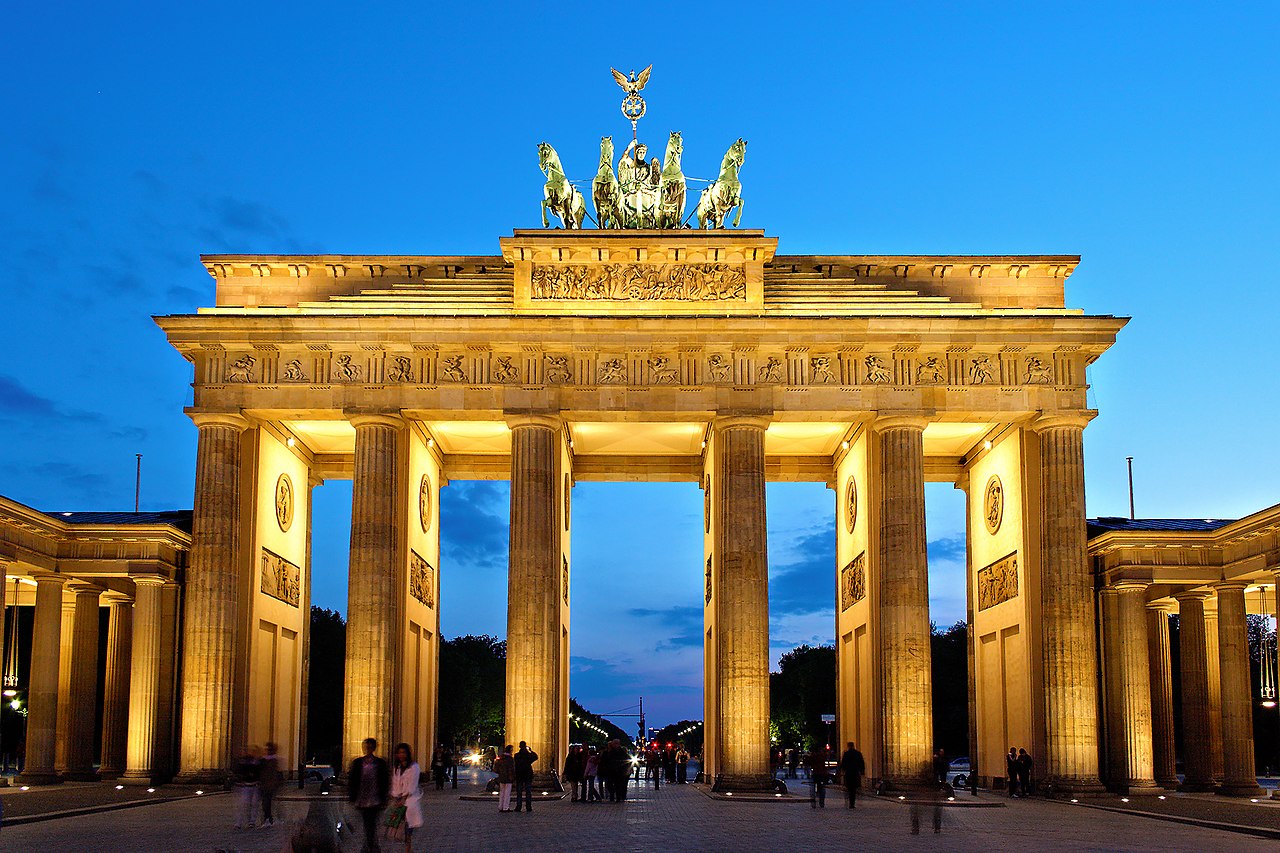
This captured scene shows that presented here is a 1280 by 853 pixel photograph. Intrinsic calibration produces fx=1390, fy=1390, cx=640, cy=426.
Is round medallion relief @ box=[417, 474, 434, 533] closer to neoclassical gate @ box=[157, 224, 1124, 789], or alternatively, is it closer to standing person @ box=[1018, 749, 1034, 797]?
neoclassical gate @ box=[157, 224, 1124, 789]

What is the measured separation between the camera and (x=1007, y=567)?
45.2 metres

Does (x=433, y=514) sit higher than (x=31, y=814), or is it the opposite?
(x=433, y=514)

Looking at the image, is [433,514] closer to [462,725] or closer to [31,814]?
[31,814]

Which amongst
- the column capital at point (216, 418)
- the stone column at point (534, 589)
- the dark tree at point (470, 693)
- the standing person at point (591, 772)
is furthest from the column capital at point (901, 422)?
the dark tree at point (470, 693)

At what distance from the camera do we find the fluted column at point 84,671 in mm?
46281

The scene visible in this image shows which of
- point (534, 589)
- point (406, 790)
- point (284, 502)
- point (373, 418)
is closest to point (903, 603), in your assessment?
point (534, 589)

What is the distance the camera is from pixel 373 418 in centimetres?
4225

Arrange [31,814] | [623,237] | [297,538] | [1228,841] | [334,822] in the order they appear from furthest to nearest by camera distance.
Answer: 1. [297,538]
2. [623,237]
3. [31,814]
4. [1228,841]
5. [334,822]

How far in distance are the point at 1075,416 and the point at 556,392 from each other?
15745 mm

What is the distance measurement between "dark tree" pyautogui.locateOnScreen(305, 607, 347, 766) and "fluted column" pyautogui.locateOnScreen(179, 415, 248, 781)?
4487cm

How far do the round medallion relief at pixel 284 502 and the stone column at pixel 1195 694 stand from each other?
2960 centimetres

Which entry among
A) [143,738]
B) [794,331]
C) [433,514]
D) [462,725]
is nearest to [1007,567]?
[794,331]

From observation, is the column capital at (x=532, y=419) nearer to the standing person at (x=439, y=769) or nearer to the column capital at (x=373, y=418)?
the column capital at (x=373, y=418)

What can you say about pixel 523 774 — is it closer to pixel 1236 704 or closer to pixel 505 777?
pixel 505 777
